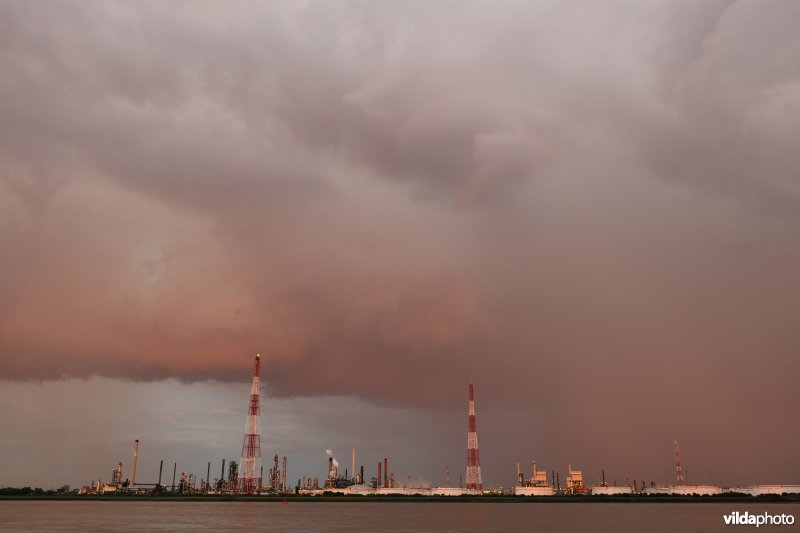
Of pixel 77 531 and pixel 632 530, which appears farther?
pixel 632 530

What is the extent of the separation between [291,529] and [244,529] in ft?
24.6

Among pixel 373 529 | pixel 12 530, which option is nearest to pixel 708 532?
pixel 373 529

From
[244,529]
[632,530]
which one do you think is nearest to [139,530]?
[244,529]

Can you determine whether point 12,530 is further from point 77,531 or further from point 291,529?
point 291,529

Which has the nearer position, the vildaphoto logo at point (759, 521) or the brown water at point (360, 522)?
the brown water at point (360, 522)

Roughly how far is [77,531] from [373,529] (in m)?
40.4

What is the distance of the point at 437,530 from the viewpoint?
88.6 m

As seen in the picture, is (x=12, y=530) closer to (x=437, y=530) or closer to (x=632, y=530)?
(x=437, y=530)

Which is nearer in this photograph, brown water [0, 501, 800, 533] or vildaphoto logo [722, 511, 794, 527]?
brown water [0, 501, 800, 533]

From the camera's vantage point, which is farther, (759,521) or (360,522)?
(759,521)

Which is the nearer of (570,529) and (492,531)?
(492,531)

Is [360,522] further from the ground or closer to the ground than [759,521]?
further from the ground

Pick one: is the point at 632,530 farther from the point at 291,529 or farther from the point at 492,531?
the point at 291,529

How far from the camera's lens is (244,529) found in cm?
9094
